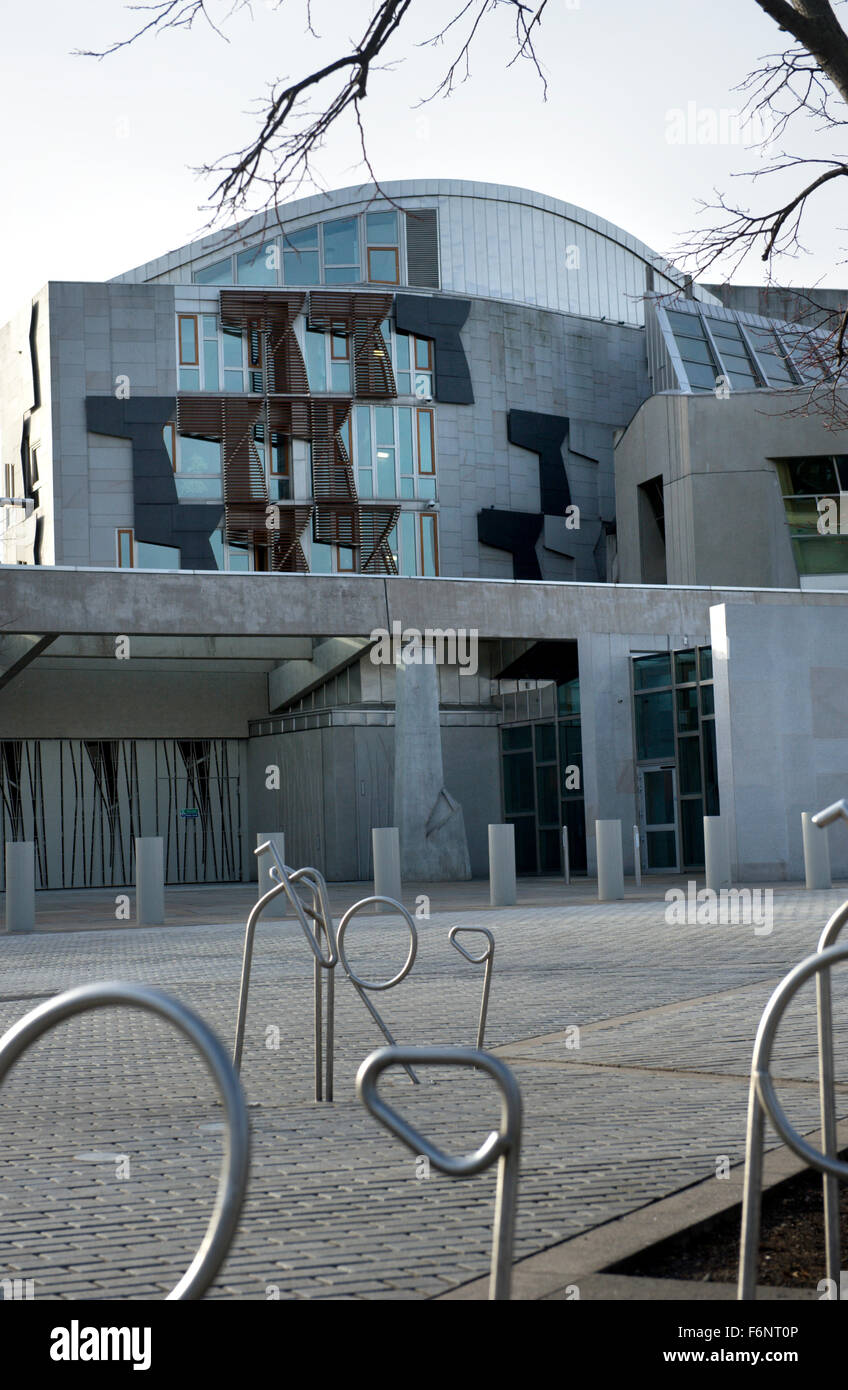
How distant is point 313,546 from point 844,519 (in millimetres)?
15277

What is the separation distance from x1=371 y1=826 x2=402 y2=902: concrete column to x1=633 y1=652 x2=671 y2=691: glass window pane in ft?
38.7

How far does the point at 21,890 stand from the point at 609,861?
834 centimetres

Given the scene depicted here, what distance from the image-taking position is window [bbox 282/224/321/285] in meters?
49.2

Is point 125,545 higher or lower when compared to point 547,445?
lower

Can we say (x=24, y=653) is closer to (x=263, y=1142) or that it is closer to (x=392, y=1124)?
(x=263, y=1142)

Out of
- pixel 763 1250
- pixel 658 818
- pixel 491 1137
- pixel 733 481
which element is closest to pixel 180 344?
pixel 733 481

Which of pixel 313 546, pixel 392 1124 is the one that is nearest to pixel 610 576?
pixel 313 546

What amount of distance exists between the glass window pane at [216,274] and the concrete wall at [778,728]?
28.7m

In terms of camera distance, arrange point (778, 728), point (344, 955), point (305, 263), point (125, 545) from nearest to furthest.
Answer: point (344, 955), point (778, 728), point (125, 545), point (305, 263)

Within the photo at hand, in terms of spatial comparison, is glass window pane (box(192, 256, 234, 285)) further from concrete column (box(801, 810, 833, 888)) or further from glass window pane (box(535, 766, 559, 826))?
concrete column (box(801, 810, 833, 888))

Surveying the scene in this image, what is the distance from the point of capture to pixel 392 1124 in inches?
116

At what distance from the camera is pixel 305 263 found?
4984cm

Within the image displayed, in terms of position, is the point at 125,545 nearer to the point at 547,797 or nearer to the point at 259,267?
the point at 259,267

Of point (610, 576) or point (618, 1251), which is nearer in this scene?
point (618, 1251)
